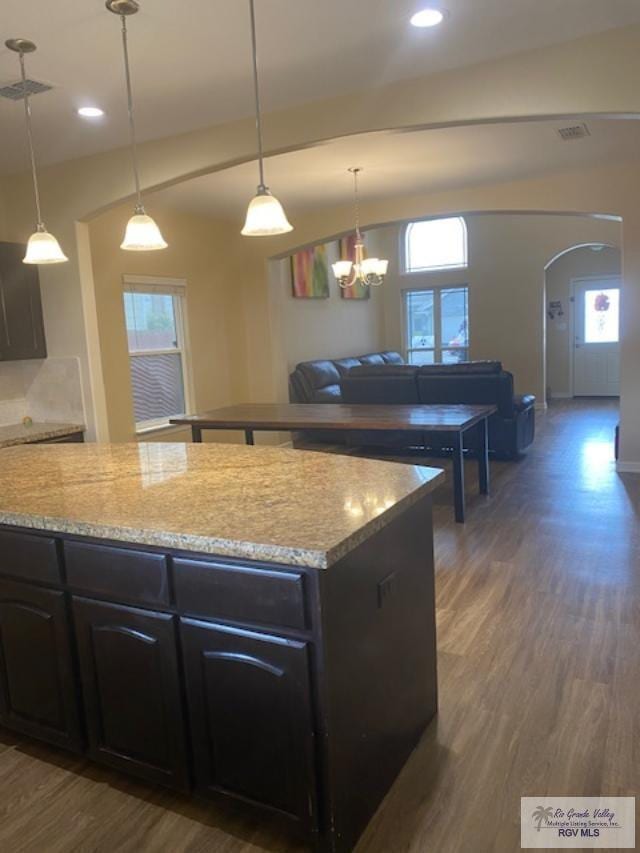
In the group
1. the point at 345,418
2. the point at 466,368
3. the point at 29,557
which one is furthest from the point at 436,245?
the point at 29,557

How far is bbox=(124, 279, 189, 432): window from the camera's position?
5.96 metres

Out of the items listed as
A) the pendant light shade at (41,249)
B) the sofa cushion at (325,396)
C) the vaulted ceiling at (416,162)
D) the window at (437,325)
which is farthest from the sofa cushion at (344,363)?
the pendant light shade at (41,249)

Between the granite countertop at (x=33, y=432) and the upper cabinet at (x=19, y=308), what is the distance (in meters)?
0.50

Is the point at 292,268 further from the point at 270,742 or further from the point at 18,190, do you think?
the point at 270,742

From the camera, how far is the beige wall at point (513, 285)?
930cm

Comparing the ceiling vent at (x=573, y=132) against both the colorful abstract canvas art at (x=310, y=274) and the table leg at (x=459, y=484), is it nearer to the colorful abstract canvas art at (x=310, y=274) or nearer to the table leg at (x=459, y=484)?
the table leg at (x=459, y=484)

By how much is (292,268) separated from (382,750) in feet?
23.4

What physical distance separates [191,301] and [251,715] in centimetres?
546

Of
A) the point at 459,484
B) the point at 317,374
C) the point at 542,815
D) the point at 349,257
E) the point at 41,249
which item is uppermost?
the point at 349,257

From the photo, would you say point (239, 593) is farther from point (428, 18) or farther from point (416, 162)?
point (416, 162)

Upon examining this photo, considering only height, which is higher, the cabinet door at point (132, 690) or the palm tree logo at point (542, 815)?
the cabinet door at point (132, 690)

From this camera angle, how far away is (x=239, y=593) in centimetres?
157

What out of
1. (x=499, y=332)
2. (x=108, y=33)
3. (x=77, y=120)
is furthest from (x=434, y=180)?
(x=499, y=332)

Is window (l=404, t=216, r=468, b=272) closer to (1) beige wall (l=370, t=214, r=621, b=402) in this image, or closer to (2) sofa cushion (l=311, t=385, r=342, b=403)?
(1) beige wall (l=370, t=214, r=621, b=402)
